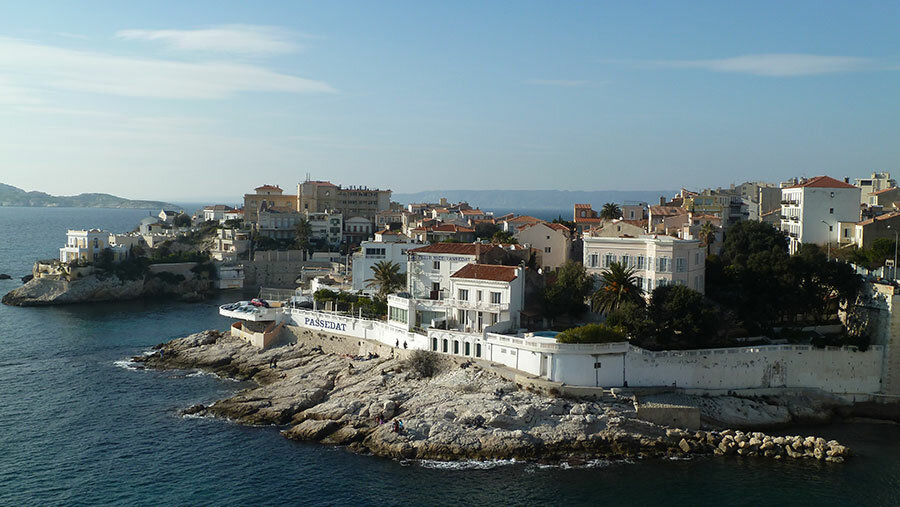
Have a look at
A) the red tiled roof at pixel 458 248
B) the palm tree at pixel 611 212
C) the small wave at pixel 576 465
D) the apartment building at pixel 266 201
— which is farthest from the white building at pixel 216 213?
the small wave at pixel 576 465

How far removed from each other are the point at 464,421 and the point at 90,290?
213 ft

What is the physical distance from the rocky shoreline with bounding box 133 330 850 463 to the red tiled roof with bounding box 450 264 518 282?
5.82 metres

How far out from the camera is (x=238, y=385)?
159 ft

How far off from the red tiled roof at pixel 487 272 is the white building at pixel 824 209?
27.4 metres

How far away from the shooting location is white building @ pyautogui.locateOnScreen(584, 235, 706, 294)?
153 ft

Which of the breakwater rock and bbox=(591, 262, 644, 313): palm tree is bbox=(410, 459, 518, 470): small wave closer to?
bbox=(591, 262, 644, 313): palm tree

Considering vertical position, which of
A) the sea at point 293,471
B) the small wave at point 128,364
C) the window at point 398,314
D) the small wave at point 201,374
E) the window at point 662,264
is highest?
the window at point 662,264

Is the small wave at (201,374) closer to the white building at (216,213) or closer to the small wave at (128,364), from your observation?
the small wave at (128,364)

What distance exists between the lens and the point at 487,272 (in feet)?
155

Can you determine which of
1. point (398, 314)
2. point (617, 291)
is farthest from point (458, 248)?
point (617, 291)

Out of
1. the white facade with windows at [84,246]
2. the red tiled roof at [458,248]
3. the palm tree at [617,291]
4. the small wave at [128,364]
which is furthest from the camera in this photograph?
→ the white facade with windows at [84,246]

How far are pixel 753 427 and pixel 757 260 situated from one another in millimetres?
13352

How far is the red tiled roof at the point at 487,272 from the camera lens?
45875 mm

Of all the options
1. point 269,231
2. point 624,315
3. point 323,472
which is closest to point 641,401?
point 624,315
